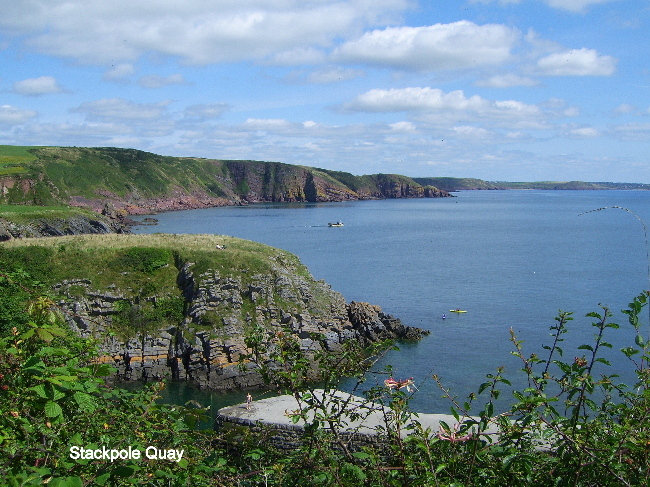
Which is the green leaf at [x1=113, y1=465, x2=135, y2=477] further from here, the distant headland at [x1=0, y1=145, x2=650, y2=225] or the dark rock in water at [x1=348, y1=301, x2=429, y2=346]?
the distant headland at [x1=0, y1=145, x2=650, y2=225]

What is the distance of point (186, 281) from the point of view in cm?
3569

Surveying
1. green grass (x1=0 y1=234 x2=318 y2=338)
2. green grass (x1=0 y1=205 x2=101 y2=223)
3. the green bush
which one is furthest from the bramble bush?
green grass (x1=0 y1=205 x2=101 y2=223)

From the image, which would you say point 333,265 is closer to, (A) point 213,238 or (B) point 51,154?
(A) point 213,238

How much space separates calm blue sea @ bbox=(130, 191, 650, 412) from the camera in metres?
33.4

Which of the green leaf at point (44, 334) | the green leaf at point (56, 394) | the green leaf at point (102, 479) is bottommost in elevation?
the green leaf at point (102, 479)

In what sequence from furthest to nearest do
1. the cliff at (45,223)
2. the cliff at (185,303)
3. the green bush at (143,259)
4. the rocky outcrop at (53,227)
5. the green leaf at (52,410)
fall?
the cliff at (45,223)
the rocky outcrop at (53,227)
the green bush at (143,259)
the cliff at (185,303)
the green leaf at (52,410)

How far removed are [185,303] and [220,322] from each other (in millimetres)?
3589

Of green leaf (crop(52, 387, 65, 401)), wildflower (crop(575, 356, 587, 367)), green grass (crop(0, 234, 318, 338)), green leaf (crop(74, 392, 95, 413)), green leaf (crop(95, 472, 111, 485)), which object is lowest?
green grass (crop(0, 234, 318, 338))

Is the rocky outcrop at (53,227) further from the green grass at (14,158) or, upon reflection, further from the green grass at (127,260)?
the green grass at (14,158)

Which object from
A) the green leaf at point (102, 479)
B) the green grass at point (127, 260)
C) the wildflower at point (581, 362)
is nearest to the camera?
the green leaf at point (102, 479)

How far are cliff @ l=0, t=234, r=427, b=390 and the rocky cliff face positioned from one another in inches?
2.4

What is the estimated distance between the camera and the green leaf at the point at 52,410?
3.69 meters

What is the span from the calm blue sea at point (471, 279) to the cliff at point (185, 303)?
2.83m

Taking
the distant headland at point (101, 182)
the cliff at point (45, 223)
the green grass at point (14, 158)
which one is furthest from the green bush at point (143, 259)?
the green grass at point (14, 158)
